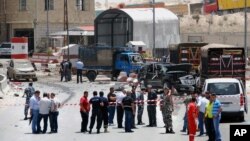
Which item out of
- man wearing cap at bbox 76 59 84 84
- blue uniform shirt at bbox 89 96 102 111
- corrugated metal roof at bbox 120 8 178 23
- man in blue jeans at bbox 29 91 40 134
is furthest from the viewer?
corrugated metal roof at bbox 120 8 178 23

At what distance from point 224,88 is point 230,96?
51 cm

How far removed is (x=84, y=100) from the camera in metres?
26.9

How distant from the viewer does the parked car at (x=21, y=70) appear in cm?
5809

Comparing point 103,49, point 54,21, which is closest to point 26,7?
point 54,21

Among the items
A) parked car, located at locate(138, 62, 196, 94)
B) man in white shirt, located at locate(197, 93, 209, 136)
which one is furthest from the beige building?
man in white shirt, located at locate(197, 93, 209, 136)

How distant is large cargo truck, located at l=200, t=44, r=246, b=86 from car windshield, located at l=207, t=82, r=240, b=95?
10.6m

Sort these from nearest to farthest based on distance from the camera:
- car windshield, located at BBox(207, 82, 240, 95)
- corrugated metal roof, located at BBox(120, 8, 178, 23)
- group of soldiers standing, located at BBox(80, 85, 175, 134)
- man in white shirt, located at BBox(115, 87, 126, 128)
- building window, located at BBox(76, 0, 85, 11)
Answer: group of soldiers standing, located at BBox(80, 85, 175, 134) → man in white shirt, located at BBox(115, 87, 126, 128) → car windshield, located at BBox(207, 82, 240, 95) → corrugated metal roof, located at BBox(120, 8, 178, 23) → building window, located at BBox(76, 0, 85, 11)

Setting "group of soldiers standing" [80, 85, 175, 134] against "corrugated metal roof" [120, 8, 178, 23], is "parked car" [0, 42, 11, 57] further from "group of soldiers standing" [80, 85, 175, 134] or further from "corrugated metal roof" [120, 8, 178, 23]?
"group of soldiers standing" [80, 85, 175, 134]

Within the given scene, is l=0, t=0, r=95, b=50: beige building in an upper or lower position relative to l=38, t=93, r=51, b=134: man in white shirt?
upper

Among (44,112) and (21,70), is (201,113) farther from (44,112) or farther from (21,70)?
(21,70)

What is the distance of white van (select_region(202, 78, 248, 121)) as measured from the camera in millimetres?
29125

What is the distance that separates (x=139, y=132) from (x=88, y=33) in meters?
63.3

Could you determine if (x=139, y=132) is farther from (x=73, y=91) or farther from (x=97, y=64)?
(x=97, y=64)

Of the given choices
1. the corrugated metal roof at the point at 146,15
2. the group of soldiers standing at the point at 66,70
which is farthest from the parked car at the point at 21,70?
the corrugated metal roof at the point at 146,15
